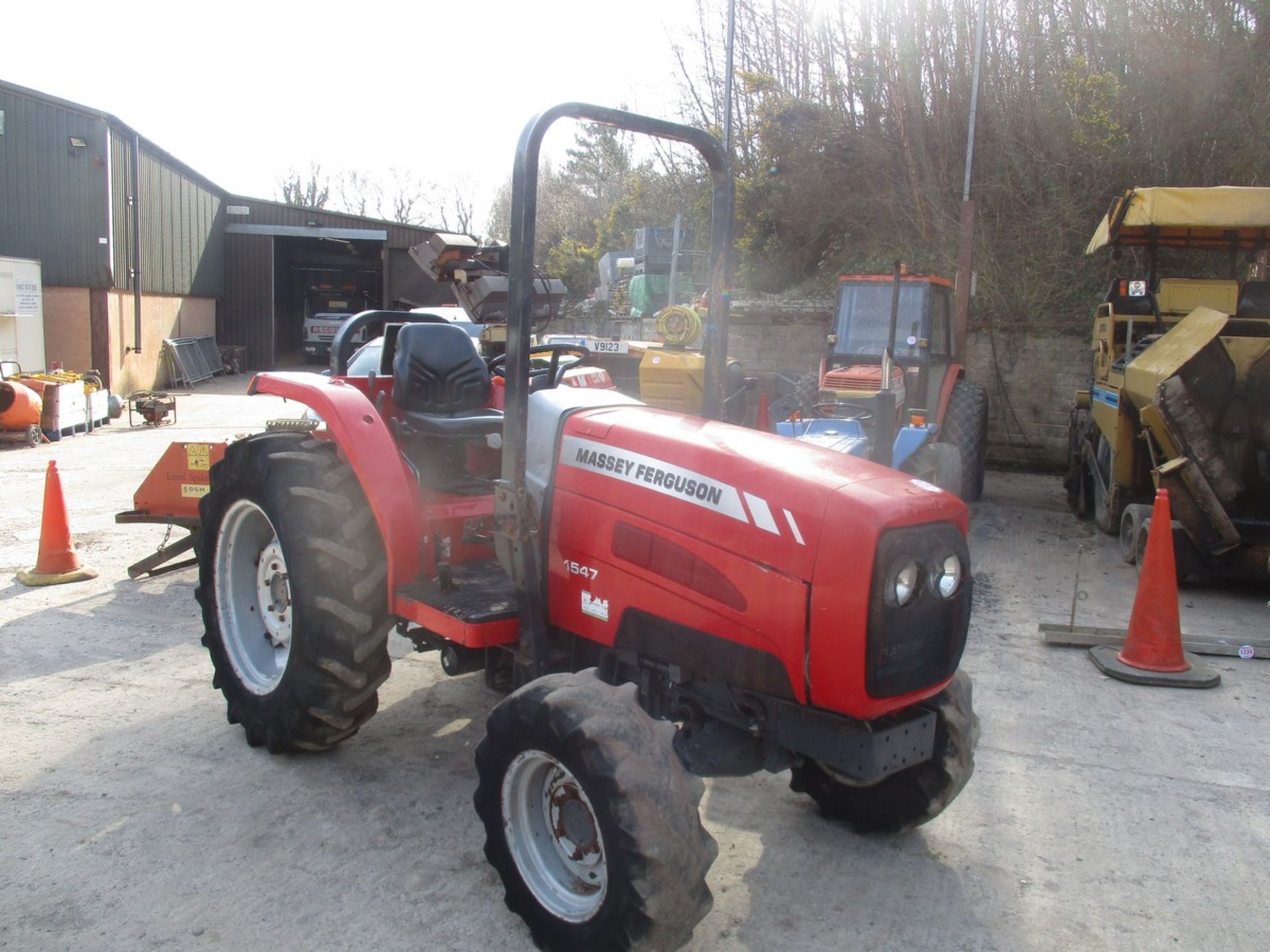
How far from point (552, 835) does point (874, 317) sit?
7.56 m

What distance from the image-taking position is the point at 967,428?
9359 millimetres

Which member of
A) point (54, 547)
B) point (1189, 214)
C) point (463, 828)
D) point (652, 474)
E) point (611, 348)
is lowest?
point (463, 828)

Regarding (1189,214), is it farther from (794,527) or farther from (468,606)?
(468,606)

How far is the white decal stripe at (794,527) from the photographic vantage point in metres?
2.55

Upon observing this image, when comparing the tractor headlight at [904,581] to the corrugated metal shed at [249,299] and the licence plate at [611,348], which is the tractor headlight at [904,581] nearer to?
the licence plate at [611,348]

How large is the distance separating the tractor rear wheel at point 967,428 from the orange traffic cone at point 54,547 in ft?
23.5

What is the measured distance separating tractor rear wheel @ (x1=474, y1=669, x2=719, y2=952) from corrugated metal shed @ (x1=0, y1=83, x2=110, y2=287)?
57.7 feet

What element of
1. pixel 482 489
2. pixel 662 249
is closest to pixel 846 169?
pixel 662 249

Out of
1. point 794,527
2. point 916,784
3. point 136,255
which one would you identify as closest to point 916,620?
point 794,527

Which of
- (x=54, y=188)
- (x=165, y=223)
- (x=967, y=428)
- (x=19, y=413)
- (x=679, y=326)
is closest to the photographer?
(x=967, y=428)

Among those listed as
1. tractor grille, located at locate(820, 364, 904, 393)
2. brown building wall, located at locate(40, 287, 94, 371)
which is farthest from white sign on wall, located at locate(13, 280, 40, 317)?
tractor grille, located at locate(820, 364, 904, 393)

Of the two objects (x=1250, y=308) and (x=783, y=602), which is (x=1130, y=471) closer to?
(x=1250, y=308)

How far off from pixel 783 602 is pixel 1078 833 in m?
1.63

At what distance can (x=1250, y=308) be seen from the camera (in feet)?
27.6
